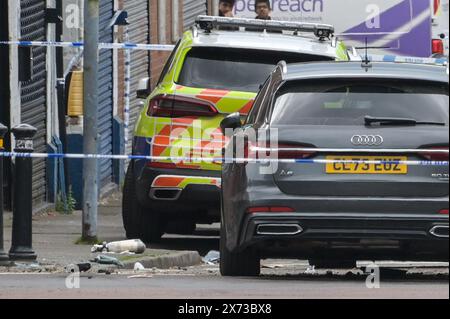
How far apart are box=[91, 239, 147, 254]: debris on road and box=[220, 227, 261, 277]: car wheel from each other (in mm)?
2408

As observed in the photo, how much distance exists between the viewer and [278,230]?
12438 millimetres

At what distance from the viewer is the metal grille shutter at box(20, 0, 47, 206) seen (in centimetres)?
2136

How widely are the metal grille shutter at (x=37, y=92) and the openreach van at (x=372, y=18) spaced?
4.33 meters

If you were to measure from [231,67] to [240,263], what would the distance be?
12.4 feet

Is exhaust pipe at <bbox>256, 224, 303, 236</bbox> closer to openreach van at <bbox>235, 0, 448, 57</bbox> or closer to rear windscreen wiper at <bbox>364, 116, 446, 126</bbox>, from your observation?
rear windscreen wiper at <bbox>364, 116, 446, 126</bbox>

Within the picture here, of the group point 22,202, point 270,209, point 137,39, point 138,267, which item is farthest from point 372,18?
point 270,209

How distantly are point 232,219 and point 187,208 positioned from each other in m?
3.66

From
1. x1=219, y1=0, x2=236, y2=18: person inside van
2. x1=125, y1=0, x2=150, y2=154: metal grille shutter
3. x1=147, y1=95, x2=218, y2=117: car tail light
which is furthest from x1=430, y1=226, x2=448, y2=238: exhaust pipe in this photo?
x1=125, y1=0, x2=150, y2=154: metal grille shutter

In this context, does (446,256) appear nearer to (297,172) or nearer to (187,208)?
(297,172)

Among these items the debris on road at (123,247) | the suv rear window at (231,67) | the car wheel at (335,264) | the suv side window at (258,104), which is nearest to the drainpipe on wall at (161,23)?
the suv rear window at (231,67)

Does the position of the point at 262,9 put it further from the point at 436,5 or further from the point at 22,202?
the point at 22,202

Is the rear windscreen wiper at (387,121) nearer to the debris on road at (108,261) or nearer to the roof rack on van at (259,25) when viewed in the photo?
the debris on road at (108,261)

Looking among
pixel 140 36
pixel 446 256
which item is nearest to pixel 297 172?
pixel 446 256

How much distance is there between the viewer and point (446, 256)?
1290cm
